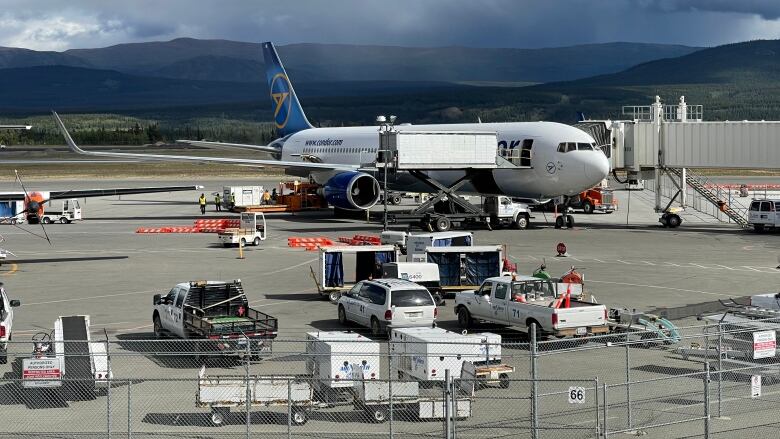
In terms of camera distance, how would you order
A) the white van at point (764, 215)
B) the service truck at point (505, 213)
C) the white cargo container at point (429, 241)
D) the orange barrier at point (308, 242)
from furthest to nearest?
1. the service truck at point (505, 213)
2. the white van at point (764, 215)
3. the orange barrier at point (308, 242)
4. the white cargo container at point (429, 241)

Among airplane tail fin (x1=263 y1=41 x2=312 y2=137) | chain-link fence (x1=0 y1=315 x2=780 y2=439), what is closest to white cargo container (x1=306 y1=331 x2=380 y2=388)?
chain-link fence (x1=0 y1=315 x2=780 y2=439)

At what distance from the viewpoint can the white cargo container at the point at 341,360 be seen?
22094mm

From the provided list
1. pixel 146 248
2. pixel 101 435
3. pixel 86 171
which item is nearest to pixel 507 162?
pixel 146 248

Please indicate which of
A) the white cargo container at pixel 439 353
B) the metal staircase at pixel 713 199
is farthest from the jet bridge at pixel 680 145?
the white cargo container at pixel 439 353

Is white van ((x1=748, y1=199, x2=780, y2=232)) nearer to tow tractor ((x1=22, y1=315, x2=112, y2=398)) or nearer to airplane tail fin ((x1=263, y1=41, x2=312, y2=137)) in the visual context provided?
airplane tail fin ((x1=263, y1=41, x2=312, y2=137))

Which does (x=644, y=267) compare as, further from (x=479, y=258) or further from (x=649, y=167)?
(x=649, y=167)

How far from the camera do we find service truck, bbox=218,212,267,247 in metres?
54.0

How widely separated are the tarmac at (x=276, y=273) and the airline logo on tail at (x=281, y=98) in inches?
698

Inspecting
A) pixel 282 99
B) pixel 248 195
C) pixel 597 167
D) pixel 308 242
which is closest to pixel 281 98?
pixel 282 99

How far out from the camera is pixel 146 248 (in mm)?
53969

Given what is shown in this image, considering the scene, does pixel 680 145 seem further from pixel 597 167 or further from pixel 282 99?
pixel 282 99

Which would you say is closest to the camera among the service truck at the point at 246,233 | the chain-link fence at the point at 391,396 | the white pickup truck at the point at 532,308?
the chain-link fence at the point at 391,396

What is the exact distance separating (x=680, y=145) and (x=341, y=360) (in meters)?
44.5

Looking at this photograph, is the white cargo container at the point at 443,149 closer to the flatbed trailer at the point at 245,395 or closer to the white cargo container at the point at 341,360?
the white cargo container at the point at 341,360
